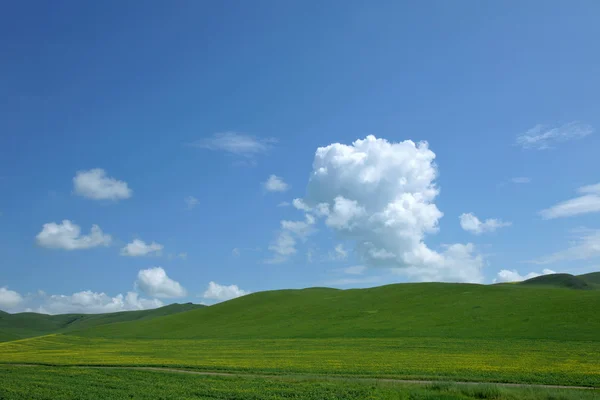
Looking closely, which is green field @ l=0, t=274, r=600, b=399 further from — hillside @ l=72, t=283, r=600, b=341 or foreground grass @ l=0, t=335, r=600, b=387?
hillside @ l=72, t=283, r=600, b=341

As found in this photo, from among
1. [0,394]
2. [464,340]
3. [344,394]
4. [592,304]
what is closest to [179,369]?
[0,394]

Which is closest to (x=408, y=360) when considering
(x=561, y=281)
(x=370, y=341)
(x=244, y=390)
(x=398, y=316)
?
(x=370, y=341)

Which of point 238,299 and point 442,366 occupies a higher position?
point 238,299

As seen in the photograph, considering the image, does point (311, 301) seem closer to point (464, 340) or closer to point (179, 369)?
point (464, 340)

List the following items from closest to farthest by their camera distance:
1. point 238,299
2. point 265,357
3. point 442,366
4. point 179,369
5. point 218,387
→ 1. point 218,387
2. point 442,366
3. point 179,369
4. point 265,357
5. point 238,299

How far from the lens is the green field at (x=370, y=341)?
108 ft

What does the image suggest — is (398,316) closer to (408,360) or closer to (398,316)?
(398,316)

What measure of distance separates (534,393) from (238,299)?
321 feet

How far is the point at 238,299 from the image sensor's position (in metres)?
118

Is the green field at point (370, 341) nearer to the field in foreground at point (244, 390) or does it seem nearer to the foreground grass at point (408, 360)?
the foreground grass at point (408, 360)

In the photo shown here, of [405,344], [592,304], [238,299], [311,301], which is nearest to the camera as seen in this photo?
[405,344]

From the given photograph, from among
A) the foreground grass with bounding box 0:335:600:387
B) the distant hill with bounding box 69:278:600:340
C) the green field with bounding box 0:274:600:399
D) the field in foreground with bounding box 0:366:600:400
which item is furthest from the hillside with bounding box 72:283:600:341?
the field in foreground with bounding box 0:366:600:400

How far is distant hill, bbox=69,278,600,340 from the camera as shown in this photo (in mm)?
60125

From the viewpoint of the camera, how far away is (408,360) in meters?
39.5
